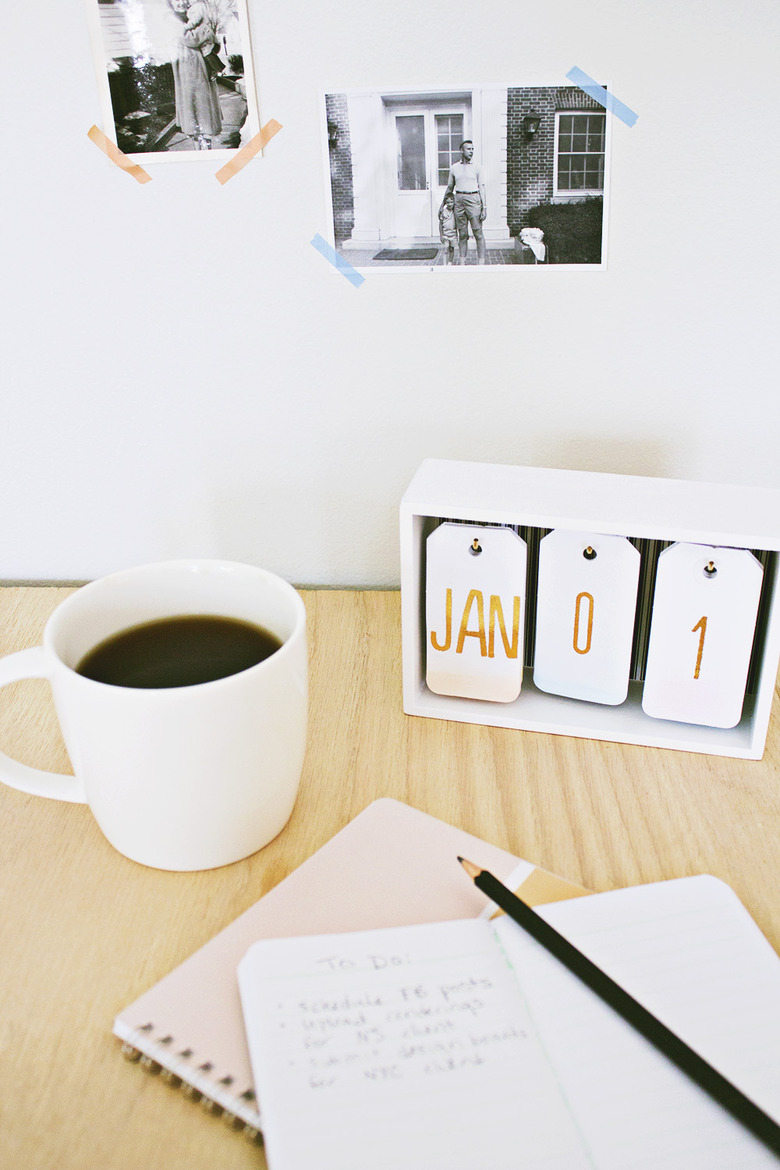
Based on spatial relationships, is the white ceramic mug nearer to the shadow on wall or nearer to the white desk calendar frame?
the white desk calendar frame

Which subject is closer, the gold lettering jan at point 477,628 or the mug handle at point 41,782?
the mug handle at point 41,782

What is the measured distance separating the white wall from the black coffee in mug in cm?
26

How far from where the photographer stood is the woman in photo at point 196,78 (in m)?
0.60

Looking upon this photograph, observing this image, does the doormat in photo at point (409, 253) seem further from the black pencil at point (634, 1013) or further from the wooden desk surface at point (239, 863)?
the black pencil at point (634, 1013)

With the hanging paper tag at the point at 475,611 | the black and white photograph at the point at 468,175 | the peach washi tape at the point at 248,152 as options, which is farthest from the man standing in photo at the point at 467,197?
the hanging paper tag at the point at 475,611

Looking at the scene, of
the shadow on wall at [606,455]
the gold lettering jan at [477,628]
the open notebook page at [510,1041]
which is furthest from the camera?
the shadow on wall at [606,455]

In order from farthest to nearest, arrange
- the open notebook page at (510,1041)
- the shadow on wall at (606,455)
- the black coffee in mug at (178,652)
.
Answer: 1. the shadow on wall at (606,455)
2. the black coffee in mug at (178,652)
3. the open notebook page at (510,1041)

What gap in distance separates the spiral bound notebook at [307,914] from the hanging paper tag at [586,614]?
16cm

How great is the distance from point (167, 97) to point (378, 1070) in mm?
640

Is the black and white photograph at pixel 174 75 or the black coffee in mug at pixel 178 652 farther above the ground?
the black and white photograph at pixel 174 75

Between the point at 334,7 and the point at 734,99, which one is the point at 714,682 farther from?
the point at 334,7

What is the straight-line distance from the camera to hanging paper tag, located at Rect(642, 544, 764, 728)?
1.70 feet

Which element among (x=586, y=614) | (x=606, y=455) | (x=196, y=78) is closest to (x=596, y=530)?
(x=586, y=614)

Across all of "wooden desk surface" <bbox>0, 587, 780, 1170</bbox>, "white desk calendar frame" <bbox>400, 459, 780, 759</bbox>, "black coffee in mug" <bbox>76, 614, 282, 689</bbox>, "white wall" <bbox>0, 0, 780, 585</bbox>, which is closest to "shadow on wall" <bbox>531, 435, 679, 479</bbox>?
"white wall" <bbox>0, 0, 780, 585</bbox>
